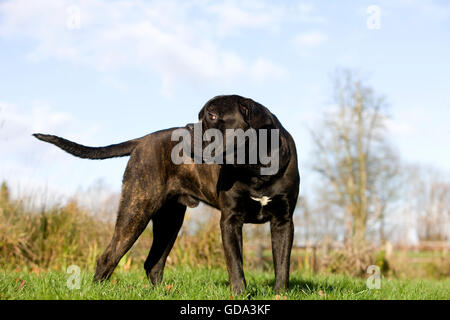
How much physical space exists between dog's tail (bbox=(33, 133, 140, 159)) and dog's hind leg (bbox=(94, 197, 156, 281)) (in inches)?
19.2

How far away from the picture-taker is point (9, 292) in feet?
11.5

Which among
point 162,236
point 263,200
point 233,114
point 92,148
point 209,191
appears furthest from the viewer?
point 162,236

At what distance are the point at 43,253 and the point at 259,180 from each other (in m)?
5.50

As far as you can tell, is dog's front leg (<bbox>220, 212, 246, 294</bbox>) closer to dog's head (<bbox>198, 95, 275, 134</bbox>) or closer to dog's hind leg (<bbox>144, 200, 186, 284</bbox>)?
dog's head (<bbox>198, 95, 275, 134</bbox>)

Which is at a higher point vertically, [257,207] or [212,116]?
[212,116]

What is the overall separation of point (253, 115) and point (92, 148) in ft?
5.96

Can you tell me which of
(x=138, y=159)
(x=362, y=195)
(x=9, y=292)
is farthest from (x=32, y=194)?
(x=362, y=195)

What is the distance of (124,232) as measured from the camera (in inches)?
177

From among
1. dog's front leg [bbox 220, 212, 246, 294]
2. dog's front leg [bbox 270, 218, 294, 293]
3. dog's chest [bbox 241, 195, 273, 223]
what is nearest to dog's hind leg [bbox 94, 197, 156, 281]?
dog's front leg [bbox 220, 212, 246, 294]

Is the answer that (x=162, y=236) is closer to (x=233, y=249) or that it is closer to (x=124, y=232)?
(x=124, y=232)

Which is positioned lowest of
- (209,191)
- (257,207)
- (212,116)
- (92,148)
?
(257,207)

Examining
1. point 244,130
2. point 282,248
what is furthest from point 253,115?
point 282,248

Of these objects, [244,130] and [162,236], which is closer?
[244,130]
